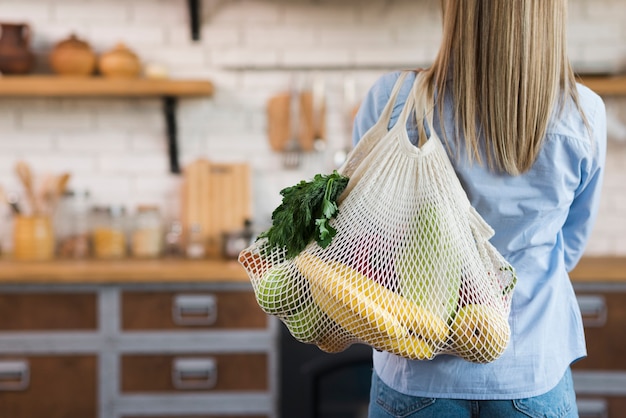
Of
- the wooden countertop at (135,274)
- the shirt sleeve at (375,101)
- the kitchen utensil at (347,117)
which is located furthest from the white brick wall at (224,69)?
the shirt sleeve at (375,101)

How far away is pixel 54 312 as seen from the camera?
2.52 metres

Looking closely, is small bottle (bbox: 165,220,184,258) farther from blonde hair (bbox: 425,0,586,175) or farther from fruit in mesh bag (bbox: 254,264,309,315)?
blonde hair (bbox: 425,0,586,175)

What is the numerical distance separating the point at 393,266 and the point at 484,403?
0.92 ft

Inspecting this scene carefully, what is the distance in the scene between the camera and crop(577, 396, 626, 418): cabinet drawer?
2.50m

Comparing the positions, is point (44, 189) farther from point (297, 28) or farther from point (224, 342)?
point (297, 28)

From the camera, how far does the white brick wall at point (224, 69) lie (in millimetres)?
3051

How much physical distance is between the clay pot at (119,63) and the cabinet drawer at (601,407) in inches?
80.0

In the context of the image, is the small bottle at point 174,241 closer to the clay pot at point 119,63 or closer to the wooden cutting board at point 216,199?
the wooden cutting board at point 216,199

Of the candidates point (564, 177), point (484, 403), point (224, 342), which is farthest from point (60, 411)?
point (564, 177)

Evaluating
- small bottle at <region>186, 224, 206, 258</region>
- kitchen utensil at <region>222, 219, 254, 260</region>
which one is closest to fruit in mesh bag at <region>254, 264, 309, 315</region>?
kitchen utensil at <region>222, 219, 254, 260</region>

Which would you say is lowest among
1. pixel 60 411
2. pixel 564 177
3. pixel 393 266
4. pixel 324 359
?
pixel 60 411

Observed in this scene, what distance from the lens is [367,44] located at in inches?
121

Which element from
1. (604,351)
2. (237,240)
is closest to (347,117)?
(237,240)

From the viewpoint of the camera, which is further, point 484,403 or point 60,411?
point 60,411
